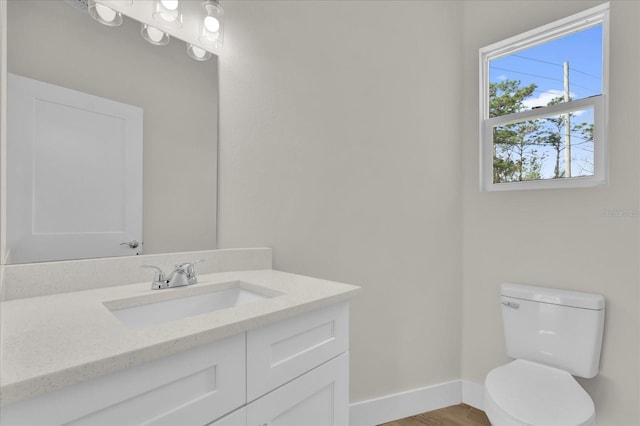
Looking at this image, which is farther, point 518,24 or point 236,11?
point 518,24

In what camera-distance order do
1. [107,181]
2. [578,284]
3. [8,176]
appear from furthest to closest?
[578,284] < [107,181] < [8,176]

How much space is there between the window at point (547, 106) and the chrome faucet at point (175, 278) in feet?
5.78

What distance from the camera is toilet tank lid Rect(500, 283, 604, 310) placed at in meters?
1.49

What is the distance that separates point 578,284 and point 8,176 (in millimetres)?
2438

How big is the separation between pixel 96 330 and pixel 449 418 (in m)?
1.94

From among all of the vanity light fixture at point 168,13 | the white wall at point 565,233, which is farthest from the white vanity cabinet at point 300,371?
the vanity light fixture at point 168,13

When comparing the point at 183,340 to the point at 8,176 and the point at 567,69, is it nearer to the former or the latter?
the point at 8,176

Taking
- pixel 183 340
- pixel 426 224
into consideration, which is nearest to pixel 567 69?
pixel 426 224

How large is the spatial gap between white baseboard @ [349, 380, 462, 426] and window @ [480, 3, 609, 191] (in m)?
1.29

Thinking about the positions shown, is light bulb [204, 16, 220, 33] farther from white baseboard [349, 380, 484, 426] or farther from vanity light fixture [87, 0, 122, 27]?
white baseboard [349, 380, 484, 426]

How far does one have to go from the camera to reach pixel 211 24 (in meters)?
1.49

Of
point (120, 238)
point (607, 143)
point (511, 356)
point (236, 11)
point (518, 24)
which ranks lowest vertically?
point (511, 356)

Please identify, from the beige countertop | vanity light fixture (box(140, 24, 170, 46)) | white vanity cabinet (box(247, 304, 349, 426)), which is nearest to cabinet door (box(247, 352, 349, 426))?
white vanity cabinet (box(247, 304, 349, 426))

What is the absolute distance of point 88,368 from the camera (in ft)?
1.79
